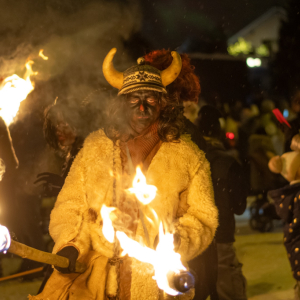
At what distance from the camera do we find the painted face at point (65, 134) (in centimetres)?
424

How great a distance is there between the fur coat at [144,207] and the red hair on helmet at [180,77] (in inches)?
25.6

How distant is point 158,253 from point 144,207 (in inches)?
18.4

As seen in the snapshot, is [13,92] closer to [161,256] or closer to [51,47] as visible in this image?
[51,47]

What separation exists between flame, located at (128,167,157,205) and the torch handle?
61cm

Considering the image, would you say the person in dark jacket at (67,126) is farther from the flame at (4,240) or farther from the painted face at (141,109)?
the flame at (4,240)

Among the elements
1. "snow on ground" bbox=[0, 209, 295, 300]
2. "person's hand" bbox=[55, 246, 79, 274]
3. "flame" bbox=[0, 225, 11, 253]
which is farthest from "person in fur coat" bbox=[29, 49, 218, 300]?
"snow on ground" bbox=[0, 209, 295, 300]

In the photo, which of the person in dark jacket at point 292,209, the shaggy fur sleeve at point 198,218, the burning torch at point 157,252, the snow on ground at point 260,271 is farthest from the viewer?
the snow on ground at point 260,271

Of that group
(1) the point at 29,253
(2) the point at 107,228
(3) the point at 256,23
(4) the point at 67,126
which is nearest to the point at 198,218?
(2) the point at 107,228

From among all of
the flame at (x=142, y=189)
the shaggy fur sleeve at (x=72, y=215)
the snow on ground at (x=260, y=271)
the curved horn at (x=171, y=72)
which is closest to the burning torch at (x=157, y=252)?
the flame at (x=142, y=189)

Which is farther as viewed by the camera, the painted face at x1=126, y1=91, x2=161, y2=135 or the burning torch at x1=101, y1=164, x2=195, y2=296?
the painted face at x1=126, y1=91, x2=161, y2=135

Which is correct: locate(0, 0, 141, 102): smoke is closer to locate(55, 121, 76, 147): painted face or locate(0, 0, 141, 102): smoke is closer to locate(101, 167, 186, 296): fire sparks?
locate(55, 121, 76, 147): painted face

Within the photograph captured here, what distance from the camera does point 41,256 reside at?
2.09 meters

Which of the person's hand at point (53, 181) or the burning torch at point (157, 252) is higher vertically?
the person's hand at point (53, 181)

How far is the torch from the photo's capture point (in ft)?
5.65
